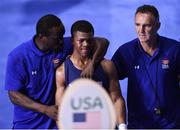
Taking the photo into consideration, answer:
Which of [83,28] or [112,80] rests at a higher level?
[83,28]

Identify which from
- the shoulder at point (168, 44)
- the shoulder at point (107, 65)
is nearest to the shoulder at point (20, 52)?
the shoulder at point (107, 65)

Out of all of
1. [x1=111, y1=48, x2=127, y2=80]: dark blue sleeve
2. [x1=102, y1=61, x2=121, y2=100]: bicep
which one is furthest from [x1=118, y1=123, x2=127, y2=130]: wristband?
[x1=111, y1=48, x2=127, y2=80]: dark blue sleeve

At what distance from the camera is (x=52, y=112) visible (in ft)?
7.95

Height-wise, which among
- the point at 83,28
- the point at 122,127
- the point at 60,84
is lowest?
the point at 122,127

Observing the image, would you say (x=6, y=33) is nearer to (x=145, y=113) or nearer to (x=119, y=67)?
(x=119, y=67)

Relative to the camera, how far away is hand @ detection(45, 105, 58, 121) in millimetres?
2420

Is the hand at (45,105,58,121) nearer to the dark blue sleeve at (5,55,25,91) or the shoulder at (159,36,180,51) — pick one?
the dark blue sleeve at (5,55,25,91)

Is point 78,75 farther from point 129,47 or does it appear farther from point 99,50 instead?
point 129,47

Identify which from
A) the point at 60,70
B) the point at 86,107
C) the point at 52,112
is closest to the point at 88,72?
the point at 60,70

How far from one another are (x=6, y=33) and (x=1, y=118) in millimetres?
537

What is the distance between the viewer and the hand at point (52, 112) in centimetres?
242

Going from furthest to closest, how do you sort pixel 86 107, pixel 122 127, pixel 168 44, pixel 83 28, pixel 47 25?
pixel 168 44, pixel 47 25, pixel 83 28, pixel 122 127, pixel 86 107

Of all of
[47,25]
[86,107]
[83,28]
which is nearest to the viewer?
[86,107]

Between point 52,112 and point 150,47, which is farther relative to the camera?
point 150,47
